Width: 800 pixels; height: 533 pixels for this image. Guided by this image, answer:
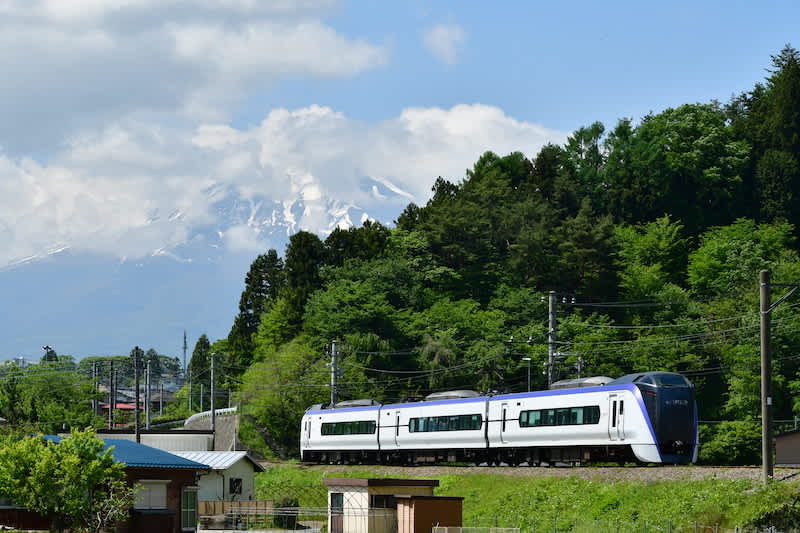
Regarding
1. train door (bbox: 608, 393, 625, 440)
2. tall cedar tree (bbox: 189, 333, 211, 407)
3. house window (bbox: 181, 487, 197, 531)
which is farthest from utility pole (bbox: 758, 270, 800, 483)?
tall cedar tree (bbox: 189, 333, 211, 407)

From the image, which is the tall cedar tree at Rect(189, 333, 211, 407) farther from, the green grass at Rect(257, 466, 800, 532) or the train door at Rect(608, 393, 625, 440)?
the train door at Rect(608, 393, 625, 440)

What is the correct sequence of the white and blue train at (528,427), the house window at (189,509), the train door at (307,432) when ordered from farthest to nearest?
the train door at (307,432) < the white and blue train at (528,427) < the house window at (189,509)

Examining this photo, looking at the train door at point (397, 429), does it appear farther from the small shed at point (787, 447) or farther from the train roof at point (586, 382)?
the small shed at point (787, 447)

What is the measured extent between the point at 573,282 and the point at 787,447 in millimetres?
37007

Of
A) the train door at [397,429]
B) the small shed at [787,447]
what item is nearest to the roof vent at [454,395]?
the train door at [397,429]

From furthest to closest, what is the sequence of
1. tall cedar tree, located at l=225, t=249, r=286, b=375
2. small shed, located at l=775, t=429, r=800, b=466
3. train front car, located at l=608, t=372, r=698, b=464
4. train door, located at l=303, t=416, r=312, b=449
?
tall cedar tree, located at l=225, t=249, r=286, b=375 < train door, located at l=303, t=416, r=312, b=449 < small shed, located at l=775, t=429, r=800, b=466 < train front car, located at l=608, t=372, r=698, b=464

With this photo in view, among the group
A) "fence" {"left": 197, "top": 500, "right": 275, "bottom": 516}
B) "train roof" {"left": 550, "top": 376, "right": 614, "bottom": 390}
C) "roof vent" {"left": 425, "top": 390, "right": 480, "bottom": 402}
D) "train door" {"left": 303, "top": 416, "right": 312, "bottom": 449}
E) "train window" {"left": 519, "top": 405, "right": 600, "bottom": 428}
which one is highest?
"train roof" {"left": 550, "top": 376, "right": 614, "bottom": 390}

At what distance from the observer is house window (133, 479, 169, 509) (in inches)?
1583

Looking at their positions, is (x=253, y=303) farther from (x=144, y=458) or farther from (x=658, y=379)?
(x=144, y=458)

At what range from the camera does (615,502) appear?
135 ft

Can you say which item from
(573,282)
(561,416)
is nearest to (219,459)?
(561,416)

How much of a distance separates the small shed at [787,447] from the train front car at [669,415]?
31.7 feet

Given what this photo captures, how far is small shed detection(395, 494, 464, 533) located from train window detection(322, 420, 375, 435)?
2359cm

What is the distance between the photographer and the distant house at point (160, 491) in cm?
3978
